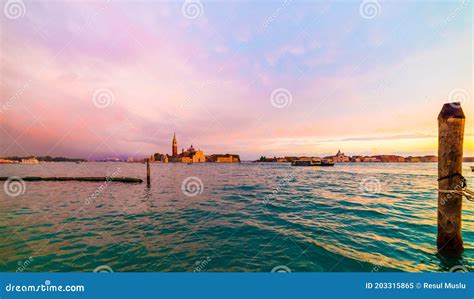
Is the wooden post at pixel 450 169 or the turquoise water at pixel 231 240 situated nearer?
the wooden post at pixel 450 169

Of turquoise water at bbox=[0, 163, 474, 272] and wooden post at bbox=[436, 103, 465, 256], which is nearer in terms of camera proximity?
wooden post at bbox=[436, 103, 465, 256]

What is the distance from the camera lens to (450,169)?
502 centimetres

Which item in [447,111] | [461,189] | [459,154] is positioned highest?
[447,111]

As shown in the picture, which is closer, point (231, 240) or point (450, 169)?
point (450, 169)

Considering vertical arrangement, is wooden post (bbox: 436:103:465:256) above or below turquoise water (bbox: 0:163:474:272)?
above

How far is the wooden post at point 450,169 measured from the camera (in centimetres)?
491

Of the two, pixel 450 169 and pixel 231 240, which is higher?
pixel 450 169

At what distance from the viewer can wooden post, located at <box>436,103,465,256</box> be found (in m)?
4.91

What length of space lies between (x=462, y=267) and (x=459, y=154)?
9.93ft

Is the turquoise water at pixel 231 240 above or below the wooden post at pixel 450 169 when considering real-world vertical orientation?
below
